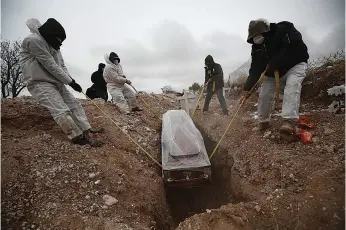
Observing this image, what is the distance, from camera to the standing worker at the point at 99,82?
906cm

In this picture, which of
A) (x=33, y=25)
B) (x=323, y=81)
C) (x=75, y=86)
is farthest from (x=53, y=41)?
(x=323, y=81)

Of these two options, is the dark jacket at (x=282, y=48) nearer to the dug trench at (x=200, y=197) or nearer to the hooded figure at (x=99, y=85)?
the dug trench at (x=200, y=197)

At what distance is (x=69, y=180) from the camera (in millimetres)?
3727

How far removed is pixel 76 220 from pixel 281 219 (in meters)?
2.43

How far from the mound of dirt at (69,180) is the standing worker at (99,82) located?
150 inches

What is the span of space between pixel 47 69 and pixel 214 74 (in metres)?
5.36

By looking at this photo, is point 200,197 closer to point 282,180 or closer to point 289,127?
point 282,180

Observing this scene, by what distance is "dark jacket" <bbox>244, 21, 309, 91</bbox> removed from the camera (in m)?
4.15

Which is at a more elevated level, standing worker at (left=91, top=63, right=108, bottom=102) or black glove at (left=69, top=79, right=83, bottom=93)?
standing worker at (left=91, top=63, right=108, bottom=102)

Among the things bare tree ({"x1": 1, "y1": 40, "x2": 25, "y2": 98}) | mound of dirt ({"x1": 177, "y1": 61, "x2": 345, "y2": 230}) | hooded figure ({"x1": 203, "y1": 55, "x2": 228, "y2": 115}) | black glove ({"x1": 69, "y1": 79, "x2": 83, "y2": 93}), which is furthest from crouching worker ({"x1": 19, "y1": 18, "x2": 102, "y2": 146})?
bare tree ({"x1": 1, "y1": 40, "x2": 25, "y2": 98})

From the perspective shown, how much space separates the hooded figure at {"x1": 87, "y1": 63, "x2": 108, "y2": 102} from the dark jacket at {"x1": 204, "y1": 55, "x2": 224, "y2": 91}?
12.1 ft

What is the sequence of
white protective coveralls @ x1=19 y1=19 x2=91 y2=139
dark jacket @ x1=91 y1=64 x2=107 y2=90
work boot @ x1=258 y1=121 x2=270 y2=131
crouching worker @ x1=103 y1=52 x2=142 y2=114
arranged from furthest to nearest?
dark jacket @ x1=91 y1=64 x2=107 y2=90 → crouching worker @ x1=103 y1=52 x2=142 y2=114 → work boot @ x1=258 y1=121 x2=270 y2=131 → white protective coveralls @ x1=19 y1=19 x2=91 y2=139

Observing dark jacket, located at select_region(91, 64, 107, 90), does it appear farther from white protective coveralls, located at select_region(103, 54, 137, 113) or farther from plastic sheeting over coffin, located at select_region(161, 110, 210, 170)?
plastic sheeting over coffin, located at select_region(161, 110, 210, 170)

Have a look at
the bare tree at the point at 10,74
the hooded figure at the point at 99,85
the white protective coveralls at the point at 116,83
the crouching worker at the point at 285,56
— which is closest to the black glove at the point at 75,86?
the white protective coveralls at the point at 116,83
